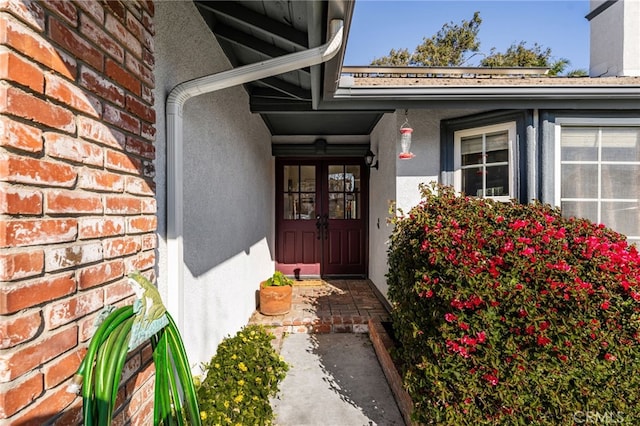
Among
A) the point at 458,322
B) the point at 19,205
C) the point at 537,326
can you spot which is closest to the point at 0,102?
the point at 19,205

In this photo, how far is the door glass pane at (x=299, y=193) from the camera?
5.71 metres

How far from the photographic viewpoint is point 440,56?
42.1ft

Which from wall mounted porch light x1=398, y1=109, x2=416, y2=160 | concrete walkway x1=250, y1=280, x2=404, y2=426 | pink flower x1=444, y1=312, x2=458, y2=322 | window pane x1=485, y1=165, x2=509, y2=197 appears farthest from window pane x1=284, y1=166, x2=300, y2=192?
pink flower x1=444, y1=312, x2=458, y2=322

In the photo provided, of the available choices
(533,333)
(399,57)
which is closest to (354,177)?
(533,333)

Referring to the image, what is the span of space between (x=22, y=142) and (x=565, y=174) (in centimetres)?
417

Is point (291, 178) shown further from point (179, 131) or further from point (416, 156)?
point (179, 131)

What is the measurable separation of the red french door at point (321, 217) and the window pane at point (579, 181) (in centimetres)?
305

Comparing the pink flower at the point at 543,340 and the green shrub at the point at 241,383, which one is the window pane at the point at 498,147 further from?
the green shrub at the point at 241,383

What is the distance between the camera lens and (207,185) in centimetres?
223

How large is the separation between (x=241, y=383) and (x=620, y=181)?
4.13 meters

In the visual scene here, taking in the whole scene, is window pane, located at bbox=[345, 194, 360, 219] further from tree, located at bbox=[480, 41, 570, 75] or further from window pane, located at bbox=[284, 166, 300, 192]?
tree, located at bbox=[480, 41, 570, 75]

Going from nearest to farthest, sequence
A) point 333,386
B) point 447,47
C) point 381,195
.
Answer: point 333,386 < point 381,195 < point 447,47

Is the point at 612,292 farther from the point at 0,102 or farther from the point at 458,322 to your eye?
the point at 0,102

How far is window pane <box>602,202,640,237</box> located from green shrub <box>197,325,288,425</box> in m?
3.66
